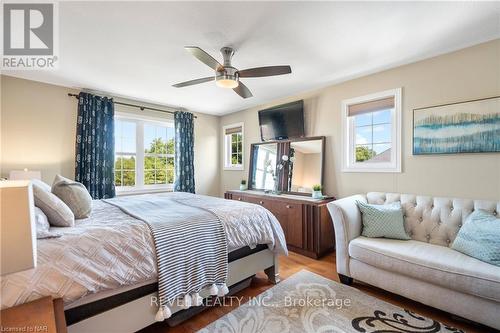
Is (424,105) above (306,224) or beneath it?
above

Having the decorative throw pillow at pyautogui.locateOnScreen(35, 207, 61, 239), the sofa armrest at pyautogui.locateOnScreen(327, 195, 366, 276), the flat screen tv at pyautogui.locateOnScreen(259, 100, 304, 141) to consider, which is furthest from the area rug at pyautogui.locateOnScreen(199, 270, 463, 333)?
the flat screen tv at pyautogui.locateOnScreen(259, 100, 304, 141)

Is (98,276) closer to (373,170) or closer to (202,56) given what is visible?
(202,56)

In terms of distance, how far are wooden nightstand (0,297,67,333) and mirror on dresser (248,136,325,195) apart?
3159 mm

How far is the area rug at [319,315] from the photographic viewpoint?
1724 mm

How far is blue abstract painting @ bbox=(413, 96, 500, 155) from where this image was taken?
2207 millimetres

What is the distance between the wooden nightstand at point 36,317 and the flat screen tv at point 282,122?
137 inches

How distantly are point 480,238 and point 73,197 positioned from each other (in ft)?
11.0

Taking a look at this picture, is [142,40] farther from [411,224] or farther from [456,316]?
[456,316]

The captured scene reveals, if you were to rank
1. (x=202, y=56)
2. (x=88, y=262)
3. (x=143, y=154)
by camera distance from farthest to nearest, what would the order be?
1. (x=143, y=154)
2. (x=202, y=56)
3. (x=88, y=262)

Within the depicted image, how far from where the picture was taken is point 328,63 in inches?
108

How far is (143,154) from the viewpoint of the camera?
4328mm

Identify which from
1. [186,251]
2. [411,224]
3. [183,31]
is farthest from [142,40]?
[411,224]

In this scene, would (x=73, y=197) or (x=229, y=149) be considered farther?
(x=229, y=149)

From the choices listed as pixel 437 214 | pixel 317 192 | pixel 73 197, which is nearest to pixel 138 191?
pixel 73 197
